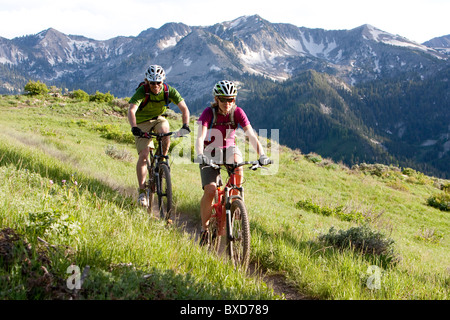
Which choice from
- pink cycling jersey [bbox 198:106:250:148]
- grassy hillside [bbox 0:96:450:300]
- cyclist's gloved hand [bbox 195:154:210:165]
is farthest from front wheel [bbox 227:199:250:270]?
pink cycling jersey [bbox 198:106:250:148]

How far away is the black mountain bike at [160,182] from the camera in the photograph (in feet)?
19.8

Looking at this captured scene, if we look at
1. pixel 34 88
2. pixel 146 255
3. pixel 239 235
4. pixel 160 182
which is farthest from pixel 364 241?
pixel 34 88

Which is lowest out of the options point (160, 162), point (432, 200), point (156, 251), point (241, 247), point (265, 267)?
point (432, 200)

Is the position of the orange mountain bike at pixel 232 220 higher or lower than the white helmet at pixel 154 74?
lower

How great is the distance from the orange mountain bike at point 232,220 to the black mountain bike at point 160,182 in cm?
122

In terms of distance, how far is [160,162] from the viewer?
6301 millimetres

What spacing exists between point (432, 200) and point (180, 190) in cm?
1711

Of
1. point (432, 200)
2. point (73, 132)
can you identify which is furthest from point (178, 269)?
point (432, 200)

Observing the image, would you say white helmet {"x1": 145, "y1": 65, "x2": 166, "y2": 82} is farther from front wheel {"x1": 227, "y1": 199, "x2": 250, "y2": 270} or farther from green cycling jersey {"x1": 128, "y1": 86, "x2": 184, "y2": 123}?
front wheel {"x1": 227, "y1": 199, "x2": 250, "y2": 270}

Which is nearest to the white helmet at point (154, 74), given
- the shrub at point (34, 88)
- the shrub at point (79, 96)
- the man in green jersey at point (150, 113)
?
the man in green jersey at point (150, 113)

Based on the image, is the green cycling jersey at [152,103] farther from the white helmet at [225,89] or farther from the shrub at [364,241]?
the shrub at [364,241]

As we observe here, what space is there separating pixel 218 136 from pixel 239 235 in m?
1.64

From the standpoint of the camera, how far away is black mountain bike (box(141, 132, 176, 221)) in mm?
6047

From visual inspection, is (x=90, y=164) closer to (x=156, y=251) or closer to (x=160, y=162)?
(x=160, y=162)
